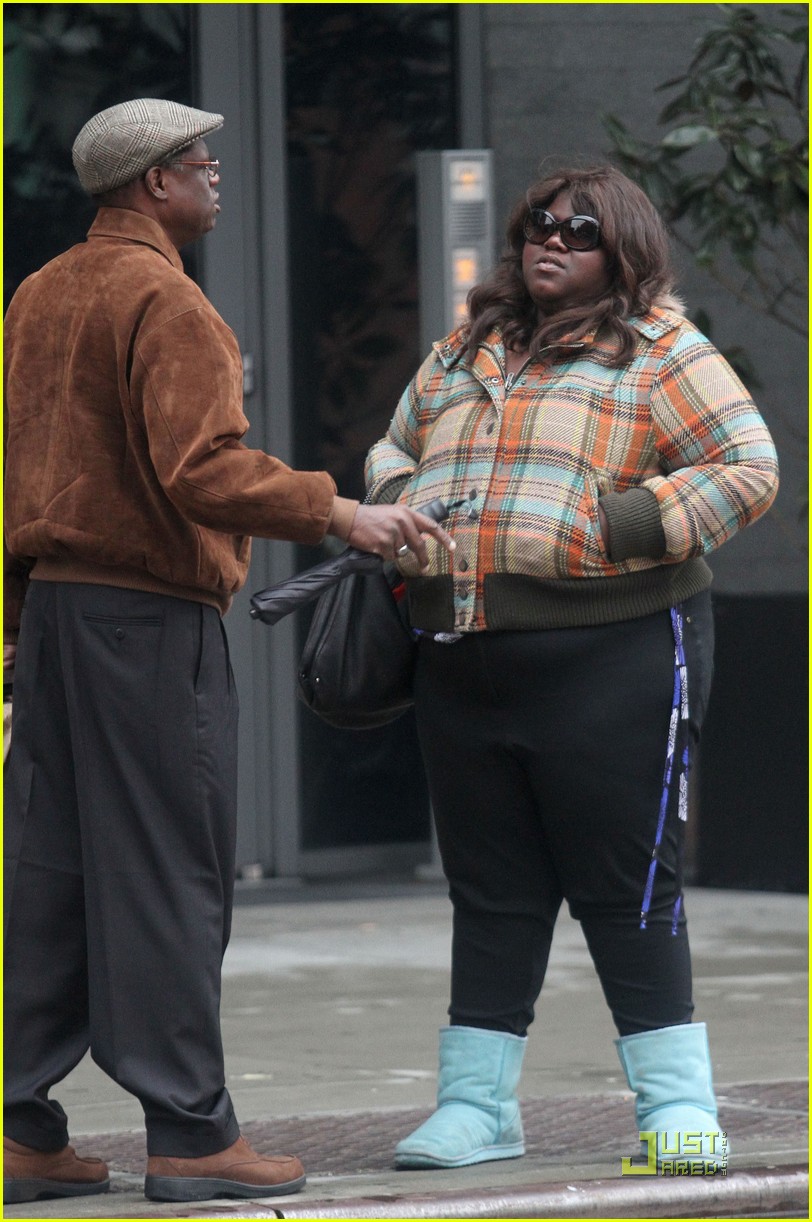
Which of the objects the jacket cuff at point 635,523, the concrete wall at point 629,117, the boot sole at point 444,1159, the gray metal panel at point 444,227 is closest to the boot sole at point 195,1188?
the boot sole at point 444,1159

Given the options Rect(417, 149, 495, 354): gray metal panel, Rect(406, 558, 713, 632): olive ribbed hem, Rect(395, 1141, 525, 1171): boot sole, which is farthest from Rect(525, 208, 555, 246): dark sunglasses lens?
Rect(417, 149, 495, 354): gray metal panel

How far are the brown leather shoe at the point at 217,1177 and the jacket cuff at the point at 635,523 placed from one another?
1.33m

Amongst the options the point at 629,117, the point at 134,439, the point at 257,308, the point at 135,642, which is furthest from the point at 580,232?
the point at 629,117

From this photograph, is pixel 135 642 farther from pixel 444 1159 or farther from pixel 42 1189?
pixel 444 1159

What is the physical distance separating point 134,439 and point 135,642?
37 centimetres

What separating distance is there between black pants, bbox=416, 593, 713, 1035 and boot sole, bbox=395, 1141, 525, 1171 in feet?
0.82

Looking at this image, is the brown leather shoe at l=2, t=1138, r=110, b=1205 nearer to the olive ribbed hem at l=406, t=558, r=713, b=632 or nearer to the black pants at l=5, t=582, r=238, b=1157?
the black pants at l=5, t=582, r=238, b=1157

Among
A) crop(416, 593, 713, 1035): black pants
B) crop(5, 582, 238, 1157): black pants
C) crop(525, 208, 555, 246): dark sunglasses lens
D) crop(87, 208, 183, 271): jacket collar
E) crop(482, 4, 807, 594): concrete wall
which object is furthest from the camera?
crop(482, 4, 807, 594): concrete wall

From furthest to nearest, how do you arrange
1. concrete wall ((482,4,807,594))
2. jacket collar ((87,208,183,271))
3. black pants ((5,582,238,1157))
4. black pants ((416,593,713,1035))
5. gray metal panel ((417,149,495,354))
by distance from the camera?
1. concrete wall ((482,4,807,594))
2. gray metal panel ((417,149,495,354))
3. black pants ((416,593,713,1035))
4. jacket collar ((87,208,183,271))
5. black pants ((5,582,238,1157))

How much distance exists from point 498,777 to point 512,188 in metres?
5.11

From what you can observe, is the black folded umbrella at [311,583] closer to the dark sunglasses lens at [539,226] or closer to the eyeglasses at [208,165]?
the dark sunglasses lens at [539,226]

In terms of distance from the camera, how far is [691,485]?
4457 mm

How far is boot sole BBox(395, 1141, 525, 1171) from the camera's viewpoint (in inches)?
181

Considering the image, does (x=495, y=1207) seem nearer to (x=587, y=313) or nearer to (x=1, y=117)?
(x=587, y=313)
